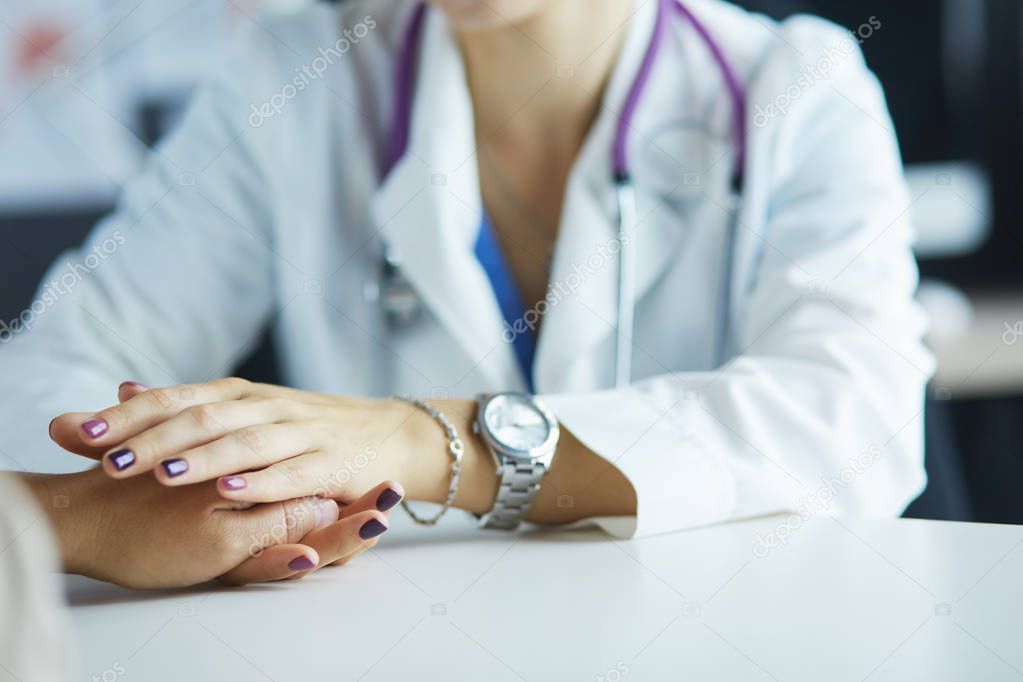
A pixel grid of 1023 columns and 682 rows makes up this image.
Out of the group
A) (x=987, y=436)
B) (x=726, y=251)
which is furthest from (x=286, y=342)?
(x=987, y=436)

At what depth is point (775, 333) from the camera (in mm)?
986

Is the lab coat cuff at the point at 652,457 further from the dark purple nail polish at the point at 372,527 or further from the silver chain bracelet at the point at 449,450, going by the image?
the dark purple nail polish at the point at 372,527

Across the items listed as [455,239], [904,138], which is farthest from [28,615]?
[904,138]

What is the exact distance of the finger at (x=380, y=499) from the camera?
69cm

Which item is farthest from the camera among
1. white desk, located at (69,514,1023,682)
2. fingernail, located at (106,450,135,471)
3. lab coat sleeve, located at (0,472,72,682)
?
fingernail, located at (106,450,135,471)

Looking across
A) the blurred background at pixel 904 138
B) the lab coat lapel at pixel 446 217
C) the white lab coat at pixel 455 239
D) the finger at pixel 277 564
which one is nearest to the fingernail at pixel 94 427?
the finger at pixel 277 564

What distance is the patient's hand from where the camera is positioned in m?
0.65

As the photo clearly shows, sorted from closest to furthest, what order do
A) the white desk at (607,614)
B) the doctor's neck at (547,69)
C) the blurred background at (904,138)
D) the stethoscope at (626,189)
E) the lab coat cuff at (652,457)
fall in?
1. the white desk at (607,614)
2. the lab coat cuff at (652,457)
3. the stethoscope at (626,189)
4. the doctor's neck at (547,69)
5. the blurred background at (904,138)

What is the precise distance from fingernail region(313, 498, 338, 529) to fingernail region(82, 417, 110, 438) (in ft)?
0.48

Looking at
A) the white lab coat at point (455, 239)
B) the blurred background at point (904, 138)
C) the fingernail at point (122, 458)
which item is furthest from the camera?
the blurred background at point (904, 138)

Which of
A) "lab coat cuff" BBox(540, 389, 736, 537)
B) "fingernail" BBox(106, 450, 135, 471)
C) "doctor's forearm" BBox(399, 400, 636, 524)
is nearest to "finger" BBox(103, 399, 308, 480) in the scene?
"fingernail" BBox(106, 450, 135, 471)

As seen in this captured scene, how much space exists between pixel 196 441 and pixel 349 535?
4.7 inches

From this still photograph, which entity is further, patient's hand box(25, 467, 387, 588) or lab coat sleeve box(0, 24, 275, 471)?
lab coat sleeve box(0, 24, 275, 471)

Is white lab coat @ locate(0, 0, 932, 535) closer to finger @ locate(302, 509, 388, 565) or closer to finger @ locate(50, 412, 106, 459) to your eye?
finger @ locate(50, 412, 106, 459)
